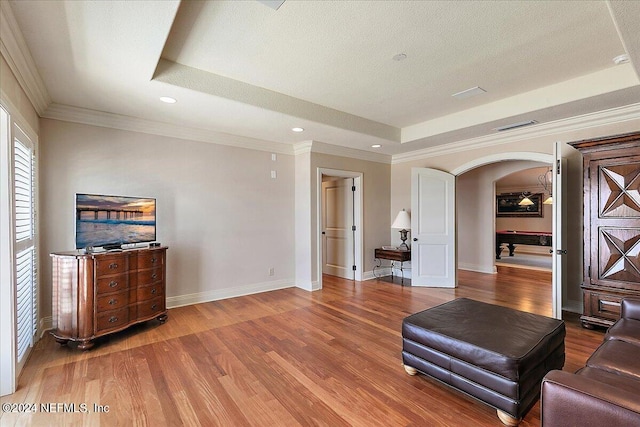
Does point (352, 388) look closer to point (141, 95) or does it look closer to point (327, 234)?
point (141, 95)

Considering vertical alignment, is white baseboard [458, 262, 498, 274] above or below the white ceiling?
below

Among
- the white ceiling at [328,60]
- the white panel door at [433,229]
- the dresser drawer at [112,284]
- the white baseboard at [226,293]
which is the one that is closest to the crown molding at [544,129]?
the white ceiling at [328,60]

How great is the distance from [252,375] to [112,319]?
5.56 feet

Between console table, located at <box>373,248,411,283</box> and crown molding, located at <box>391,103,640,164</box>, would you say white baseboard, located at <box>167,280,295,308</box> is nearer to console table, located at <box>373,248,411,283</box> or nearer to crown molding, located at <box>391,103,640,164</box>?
console table, located at <box>373,248,411,283</box>

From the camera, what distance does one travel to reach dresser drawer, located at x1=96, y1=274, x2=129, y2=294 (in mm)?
2984

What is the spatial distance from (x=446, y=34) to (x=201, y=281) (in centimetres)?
422

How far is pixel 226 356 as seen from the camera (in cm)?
281

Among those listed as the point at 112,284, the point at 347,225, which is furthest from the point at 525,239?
the point at 112,284

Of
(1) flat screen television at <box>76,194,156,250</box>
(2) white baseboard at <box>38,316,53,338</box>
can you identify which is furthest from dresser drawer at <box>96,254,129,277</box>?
(2) white baseboard at <box>38,316,53,338</box>

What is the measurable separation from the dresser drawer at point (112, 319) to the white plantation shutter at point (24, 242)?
55cm

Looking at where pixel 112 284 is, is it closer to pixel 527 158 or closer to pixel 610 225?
pixel 610 225

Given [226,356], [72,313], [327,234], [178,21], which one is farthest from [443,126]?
[72,313]

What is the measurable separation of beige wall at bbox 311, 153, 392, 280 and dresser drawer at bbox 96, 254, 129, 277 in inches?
126

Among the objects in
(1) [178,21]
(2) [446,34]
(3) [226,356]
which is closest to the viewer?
(1) [178,21]
